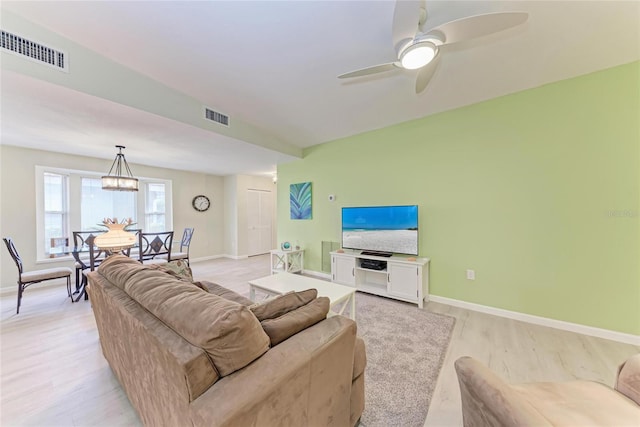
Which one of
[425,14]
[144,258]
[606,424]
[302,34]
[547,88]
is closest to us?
[606,424]

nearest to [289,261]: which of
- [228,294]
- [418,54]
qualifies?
[228,294]

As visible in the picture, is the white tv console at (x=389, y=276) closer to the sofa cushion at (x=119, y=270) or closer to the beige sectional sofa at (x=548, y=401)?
the beige sectional sofa at (x=548, y=401)

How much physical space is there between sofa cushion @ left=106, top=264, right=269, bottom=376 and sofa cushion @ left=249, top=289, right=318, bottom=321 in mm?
196

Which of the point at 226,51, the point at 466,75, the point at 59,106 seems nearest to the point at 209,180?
the point at 59,106

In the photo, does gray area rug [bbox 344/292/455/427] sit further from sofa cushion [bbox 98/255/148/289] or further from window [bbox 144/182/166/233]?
window [bbox 144/182/166/233]

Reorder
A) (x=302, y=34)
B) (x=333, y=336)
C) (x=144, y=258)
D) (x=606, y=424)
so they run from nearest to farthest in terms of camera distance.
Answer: (x=606, y=424) → (x=333, y=336) → (x=302, y=34) → (x=144, y=258)

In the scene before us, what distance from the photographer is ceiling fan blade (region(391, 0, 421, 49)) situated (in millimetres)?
1326

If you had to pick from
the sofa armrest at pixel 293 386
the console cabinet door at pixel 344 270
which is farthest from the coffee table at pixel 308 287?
the console cabinet door at pixel 344 270

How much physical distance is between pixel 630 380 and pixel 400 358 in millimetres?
1248

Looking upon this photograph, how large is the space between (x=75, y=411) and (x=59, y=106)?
2.65 meters

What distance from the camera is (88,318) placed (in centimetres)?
272

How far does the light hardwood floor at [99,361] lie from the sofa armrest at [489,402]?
62cm

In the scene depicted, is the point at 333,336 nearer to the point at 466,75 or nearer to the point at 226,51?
the point at 226,51

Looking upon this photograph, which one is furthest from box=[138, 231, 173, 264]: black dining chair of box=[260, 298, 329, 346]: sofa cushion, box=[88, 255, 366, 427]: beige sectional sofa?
box=[260, 298, 329, 346]: sofa cushion
